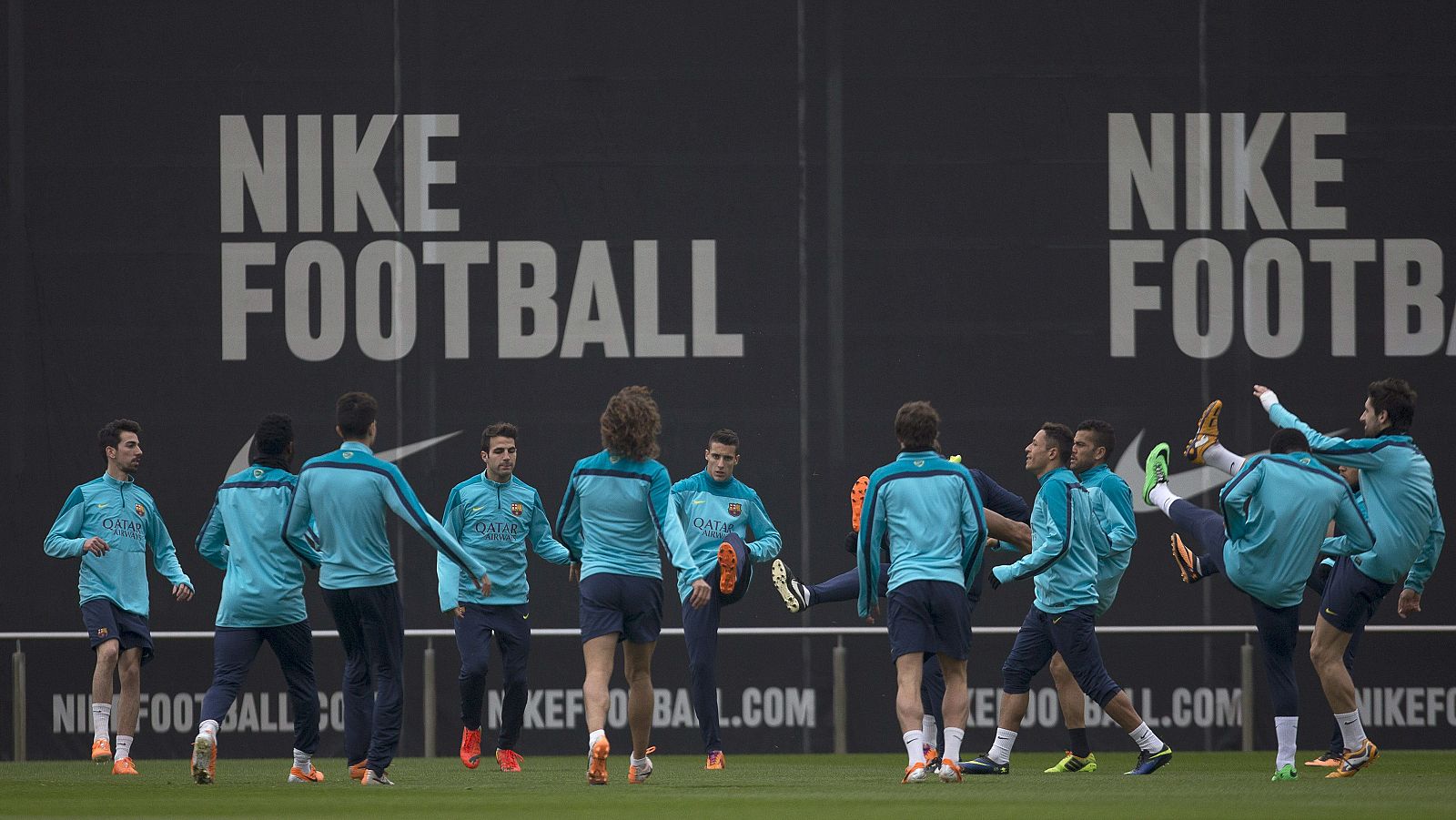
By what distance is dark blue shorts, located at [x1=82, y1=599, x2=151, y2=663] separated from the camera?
10.2 meters

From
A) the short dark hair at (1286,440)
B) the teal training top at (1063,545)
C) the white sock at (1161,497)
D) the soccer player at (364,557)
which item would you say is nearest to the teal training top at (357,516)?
the soccer player at (364,557)

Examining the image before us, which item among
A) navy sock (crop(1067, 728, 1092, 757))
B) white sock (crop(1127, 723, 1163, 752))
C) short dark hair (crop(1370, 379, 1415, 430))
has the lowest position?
navy sock (crop(1067, 728, 1092, 757))

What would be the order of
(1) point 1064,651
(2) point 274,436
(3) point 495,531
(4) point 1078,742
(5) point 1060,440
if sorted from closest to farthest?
1. (2) point 274,436
2. (5) point 1060,440
3. (1) point 1064,651
4. (4) point 1078,742
5. (3) point 495,531

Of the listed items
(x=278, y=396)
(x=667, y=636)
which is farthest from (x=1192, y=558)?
(x=278, y=396)

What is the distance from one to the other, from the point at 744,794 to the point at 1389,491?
3.81m

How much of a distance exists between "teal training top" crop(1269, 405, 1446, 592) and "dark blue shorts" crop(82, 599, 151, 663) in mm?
6556

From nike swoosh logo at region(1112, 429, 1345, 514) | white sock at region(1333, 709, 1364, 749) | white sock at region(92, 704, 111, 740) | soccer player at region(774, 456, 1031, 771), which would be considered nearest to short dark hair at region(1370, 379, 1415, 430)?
white sock at region(1333, 709, 1364, 749)

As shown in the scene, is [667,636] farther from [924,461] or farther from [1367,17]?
[1367,17]

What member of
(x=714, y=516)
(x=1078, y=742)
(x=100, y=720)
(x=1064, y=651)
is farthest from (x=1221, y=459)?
(x=100, y=720)

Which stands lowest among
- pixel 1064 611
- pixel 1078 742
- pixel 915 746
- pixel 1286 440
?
pixel 1078 742

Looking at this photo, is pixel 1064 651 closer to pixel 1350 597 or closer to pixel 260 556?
pixel 1350 597

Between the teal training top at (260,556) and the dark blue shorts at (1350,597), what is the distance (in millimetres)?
5305

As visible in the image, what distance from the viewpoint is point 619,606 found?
865 cm

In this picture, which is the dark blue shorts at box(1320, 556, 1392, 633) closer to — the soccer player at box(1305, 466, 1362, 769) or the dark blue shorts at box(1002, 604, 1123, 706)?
the soccer player at box(1305, 466, 1362, 769)
